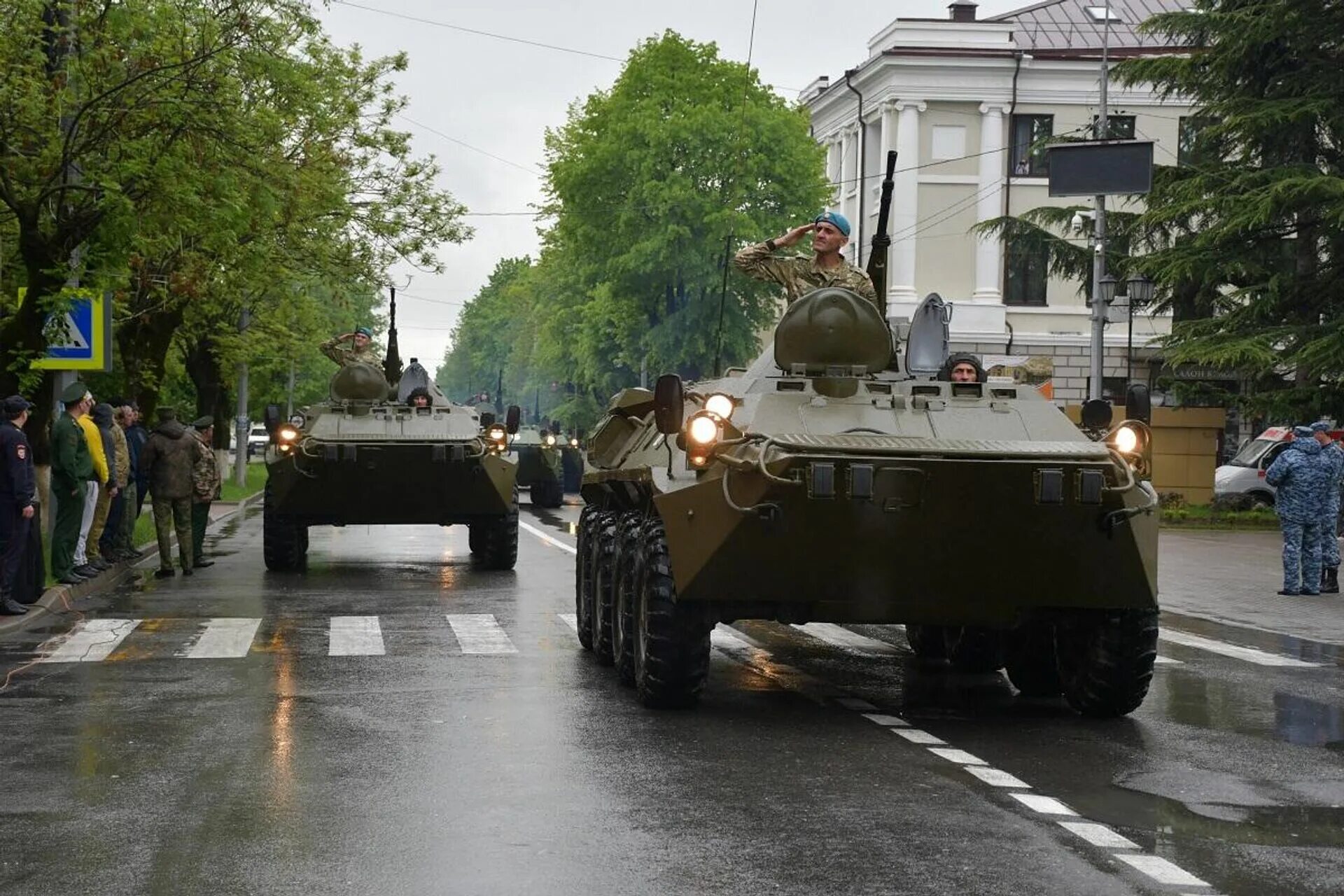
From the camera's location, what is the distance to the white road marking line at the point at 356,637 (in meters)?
15.1

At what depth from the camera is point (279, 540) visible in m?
23.9

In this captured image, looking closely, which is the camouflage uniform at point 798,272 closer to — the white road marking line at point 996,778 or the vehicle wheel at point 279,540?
the white road marking line at point 996,778

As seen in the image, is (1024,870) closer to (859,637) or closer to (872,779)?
(872,779)

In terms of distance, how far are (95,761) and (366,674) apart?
376 cm

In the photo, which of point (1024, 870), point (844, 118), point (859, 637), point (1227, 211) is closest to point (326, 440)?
point (859, 637)

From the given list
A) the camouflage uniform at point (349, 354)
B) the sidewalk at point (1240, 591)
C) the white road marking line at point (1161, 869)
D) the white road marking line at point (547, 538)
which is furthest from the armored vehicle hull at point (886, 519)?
the camouflage uniform at point (349, 354)

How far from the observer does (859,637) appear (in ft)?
56.3

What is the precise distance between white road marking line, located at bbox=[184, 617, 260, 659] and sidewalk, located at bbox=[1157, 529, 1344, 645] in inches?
286

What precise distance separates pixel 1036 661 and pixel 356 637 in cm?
559

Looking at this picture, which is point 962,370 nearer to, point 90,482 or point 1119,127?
point 90,482

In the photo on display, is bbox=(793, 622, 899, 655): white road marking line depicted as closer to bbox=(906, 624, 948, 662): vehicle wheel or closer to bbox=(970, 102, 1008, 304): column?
bbox=(906, 624, 948, 662): vehicle wheel

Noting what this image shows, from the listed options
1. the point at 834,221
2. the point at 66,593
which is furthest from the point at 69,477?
the point at 834,221

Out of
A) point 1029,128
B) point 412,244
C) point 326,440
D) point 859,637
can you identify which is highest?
point 1029,128

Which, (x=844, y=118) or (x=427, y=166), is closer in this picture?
(x=427, y=166)
